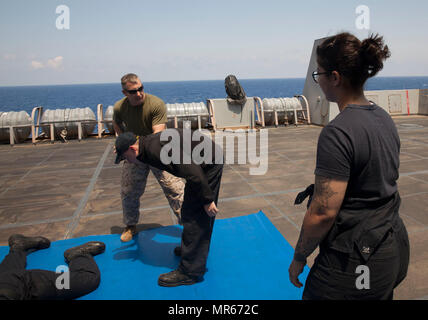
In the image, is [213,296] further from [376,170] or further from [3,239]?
[3,239]

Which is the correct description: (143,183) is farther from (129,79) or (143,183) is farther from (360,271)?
(360,271)

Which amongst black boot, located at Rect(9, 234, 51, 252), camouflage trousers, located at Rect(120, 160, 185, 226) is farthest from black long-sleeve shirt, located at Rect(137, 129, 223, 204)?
black boot, located at Rect(9, 234, 51, 252)

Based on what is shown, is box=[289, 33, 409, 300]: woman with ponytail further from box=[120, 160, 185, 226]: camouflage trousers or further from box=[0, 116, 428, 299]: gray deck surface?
box=[120, 160, 185, 226]: camouflage trousers

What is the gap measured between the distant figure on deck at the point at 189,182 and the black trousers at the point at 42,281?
0.70m

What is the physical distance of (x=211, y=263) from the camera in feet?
11.2

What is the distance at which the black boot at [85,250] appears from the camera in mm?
3425

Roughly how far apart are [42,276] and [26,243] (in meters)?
1.11

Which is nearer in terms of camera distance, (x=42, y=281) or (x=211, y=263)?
(x=42, y=281)

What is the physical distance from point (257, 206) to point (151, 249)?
1.98 m

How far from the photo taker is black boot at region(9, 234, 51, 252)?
3535 mm

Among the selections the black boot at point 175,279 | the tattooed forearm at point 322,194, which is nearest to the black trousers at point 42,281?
the black boot at point 175,279

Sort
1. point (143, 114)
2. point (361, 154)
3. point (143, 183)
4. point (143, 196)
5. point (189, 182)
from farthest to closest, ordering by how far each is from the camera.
Result: point (143, 196) → point (143, 183) → point (143, 114) → point (189, 182) → point (361, 154)

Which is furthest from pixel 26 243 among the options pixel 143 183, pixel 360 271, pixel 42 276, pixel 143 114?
pixel 360 271

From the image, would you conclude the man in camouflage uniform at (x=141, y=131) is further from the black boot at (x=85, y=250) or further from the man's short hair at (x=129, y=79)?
the black boot at (x=85, y=250)
